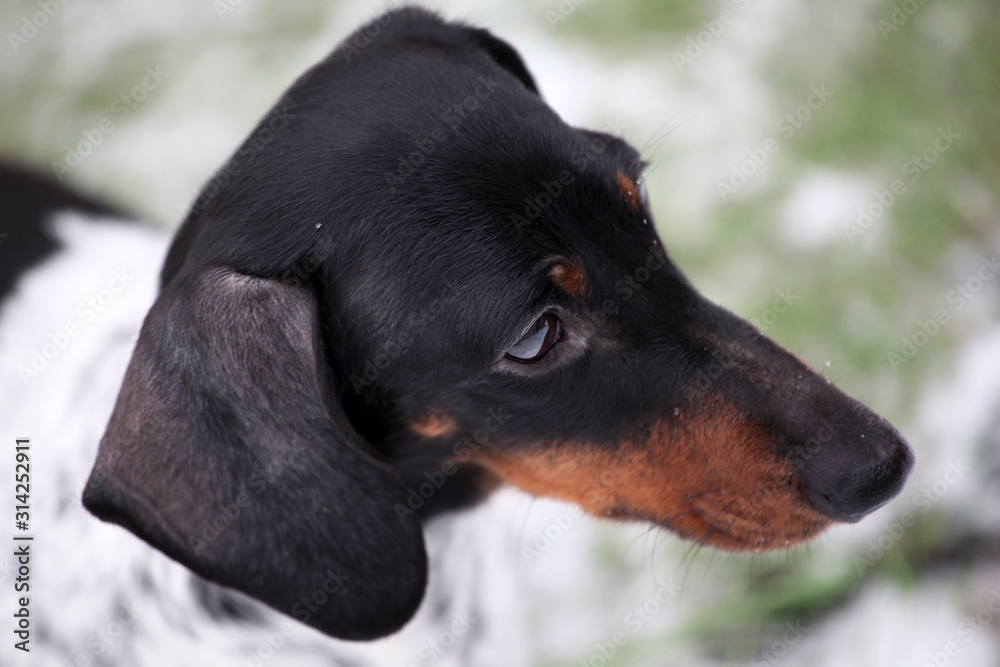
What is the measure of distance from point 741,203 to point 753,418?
7.36ft

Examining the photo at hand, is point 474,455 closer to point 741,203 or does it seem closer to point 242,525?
point 242,525

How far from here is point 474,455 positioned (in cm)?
243

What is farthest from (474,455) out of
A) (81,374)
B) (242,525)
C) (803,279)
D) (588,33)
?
(588,33)

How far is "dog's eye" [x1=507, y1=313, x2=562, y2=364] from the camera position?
2088 millimetres

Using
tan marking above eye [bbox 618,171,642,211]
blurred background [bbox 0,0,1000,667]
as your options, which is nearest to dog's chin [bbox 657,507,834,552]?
tan marking above eye [bbox 618,171,642,211]
